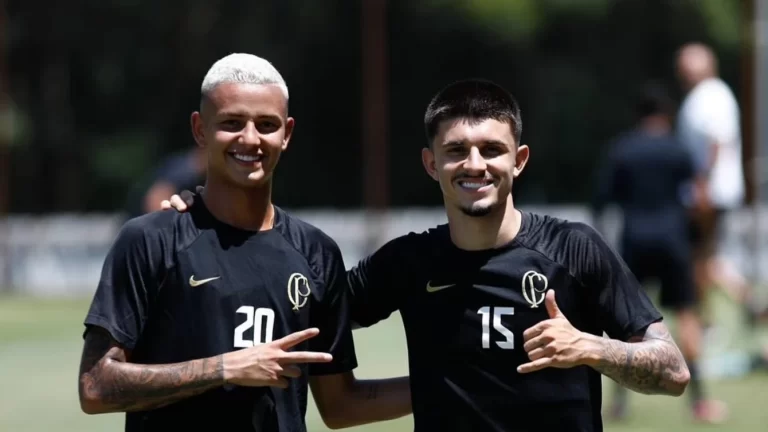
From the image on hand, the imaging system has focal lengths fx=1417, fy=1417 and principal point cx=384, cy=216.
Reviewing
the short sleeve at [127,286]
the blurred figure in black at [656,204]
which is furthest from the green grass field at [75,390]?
the short sleeve at [127,286]

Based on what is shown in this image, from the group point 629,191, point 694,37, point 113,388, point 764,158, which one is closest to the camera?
point 113,388

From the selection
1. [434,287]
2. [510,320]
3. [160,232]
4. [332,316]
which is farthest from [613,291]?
[160,232]

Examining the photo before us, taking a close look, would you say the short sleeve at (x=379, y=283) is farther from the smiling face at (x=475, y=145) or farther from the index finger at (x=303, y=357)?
the index finger at (x=303, y=357)

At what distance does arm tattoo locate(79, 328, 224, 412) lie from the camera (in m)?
4.57

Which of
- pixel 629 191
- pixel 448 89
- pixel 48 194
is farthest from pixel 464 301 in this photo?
pixel 48 194

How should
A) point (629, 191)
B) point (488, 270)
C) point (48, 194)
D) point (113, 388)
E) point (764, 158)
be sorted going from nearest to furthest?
point (113, 388) → point (488, 270) → point (629, 191) → point (764, 158) → point (48, 194)

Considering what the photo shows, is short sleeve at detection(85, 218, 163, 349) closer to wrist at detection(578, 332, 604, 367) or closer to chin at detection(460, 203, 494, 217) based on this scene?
chin at detection(460, 203, 494, 217)

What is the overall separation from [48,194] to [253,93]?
4439cm

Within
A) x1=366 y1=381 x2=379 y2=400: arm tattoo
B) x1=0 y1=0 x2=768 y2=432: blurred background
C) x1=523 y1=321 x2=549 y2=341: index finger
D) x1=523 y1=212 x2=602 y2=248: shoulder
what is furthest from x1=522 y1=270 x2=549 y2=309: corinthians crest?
x1=0 y1=0 x2=768 y2=432: blurred background

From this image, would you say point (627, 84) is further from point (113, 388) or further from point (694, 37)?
point (113, 388)

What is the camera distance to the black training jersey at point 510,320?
4789mm

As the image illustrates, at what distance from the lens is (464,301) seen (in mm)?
4887

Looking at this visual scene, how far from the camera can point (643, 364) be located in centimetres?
473

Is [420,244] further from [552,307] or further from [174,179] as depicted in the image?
[174,179]
